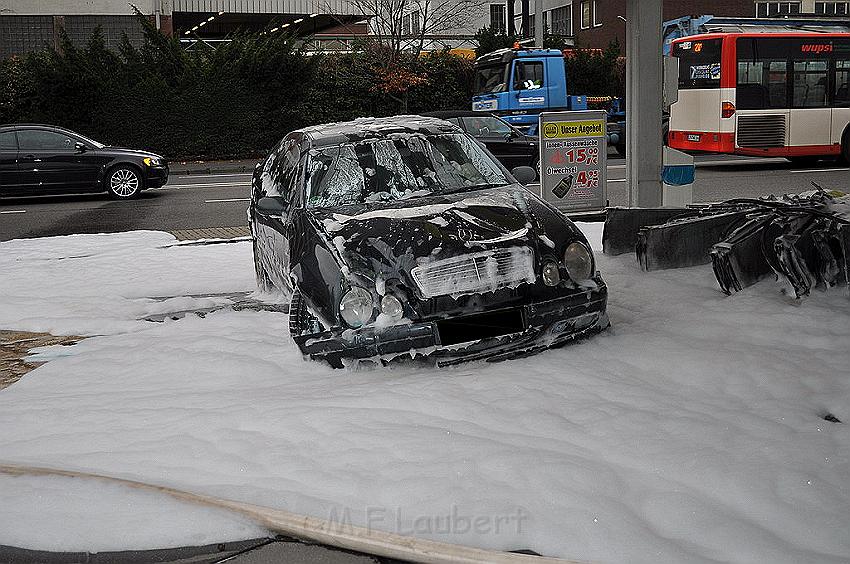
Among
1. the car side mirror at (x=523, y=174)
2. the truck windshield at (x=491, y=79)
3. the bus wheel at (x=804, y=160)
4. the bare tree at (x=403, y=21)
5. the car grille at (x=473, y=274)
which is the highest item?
the bare tree at (x=403, y=21)

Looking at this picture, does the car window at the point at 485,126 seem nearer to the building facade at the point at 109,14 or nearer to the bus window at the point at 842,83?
the bus window at the point at 842,83

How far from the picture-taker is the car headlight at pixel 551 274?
18.9 feet

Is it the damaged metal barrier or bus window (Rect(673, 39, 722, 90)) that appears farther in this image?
bus window (Rect(673, 39, 722, 90))

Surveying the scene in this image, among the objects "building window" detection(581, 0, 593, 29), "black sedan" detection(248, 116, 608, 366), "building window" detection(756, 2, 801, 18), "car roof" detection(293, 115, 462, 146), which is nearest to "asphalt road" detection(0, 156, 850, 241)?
"car roof" detection(293, 115, 462, 146)

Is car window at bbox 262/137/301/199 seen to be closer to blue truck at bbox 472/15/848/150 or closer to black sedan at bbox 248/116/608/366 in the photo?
black sedan at bbox 248/116/608/366

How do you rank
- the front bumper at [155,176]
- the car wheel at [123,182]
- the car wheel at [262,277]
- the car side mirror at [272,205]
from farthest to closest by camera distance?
the front bumper at [155,176] < the car wheel at [123,182] < the car wheel at [262,277] < the car side mirror at [272,205]

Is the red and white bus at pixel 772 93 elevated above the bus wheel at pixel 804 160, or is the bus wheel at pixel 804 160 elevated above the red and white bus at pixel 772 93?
the red and white bus at pixel 772 93

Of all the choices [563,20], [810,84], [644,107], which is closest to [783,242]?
[644,107]

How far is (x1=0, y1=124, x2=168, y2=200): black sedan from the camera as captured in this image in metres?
18.4

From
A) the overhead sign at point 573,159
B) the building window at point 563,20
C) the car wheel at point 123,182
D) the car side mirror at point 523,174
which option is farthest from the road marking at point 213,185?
the building window at point 563,20

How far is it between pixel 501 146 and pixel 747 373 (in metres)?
14.7

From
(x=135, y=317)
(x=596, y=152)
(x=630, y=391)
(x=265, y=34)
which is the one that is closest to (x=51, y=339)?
(x=135, y=317)

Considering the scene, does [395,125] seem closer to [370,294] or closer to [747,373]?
[370,294]

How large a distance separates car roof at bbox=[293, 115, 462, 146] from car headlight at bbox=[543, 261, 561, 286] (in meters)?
1.94
